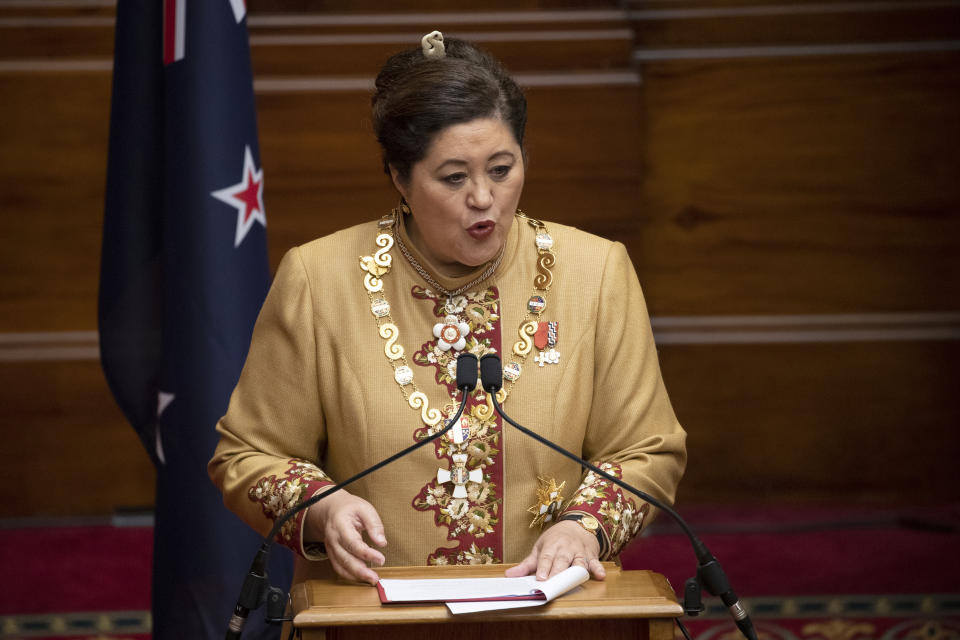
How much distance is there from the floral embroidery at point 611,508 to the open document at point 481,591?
20cm

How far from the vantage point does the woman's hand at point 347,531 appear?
173 centimetres

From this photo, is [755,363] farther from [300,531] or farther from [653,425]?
[300,531]

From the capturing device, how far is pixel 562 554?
1743mm

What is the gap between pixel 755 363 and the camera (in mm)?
4492

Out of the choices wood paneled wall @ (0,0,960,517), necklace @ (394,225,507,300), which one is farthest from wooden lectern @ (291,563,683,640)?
wood paneled wall @ (0,0,960,517)

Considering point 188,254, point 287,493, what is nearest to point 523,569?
point 287,493

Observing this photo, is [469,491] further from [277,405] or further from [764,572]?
[764,572]

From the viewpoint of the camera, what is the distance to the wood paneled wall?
4.29 metres

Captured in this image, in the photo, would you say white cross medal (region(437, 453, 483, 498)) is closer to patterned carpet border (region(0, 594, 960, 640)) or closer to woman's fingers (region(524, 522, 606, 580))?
woman's fingers (region(524, 522, 606, 580))

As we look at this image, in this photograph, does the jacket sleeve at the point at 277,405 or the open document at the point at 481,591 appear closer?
the open document at the point at 481,591

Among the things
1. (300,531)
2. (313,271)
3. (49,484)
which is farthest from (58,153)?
(300,531)

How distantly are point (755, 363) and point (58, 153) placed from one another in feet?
8.35

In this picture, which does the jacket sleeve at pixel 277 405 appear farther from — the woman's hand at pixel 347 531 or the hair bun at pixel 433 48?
the hair bun at pixel 433 48

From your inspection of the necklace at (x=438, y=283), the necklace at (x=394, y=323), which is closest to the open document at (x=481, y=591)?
the necklace at (x=394, y=323)
